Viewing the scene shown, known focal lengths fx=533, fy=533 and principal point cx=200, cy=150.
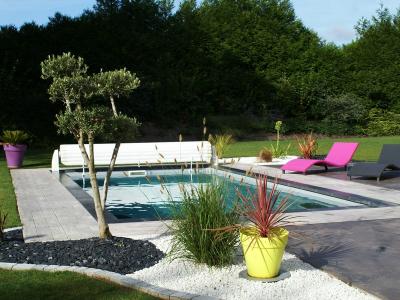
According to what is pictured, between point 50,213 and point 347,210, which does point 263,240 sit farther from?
point 50,213

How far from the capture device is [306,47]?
26.8m

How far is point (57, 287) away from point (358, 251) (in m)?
2.56

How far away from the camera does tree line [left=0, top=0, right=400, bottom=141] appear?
71.1 ft

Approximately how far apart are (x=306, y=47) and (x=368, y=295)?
2443cm

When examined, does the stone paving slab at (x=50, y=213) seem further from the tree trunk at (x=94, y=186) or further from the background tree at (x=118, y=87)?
the background tree at (x=118, y=87)

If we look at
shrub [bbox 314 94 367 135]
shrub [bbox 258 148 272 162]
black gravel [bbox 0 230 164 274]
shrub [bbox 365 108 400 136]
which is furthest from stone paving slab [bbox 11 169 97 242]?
shrub [bbox 365 108 400 136]

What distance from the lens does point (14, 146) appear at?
12.7m

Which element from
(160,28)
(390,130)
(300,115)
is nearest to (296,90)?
(300,115)

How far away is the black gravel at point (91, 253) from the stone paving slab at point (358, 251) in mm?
1319

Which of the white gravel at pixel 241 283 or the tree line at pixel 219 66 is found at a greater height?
the tree line at pixel 219 66

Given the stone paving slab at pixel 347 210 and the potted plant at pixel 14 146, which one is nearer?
the stone paving slab at pixel 347 210

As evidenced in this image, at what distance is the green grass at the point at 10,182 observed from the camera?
6.54 m

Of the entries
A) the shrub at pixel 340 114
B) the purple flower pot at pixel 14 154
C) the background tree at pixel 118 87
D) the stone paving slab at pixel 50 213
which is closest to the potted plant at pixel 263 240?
the background tree at pixel 118 87

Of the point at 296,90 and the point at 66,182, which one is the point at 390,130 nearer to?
the point at 296,90
